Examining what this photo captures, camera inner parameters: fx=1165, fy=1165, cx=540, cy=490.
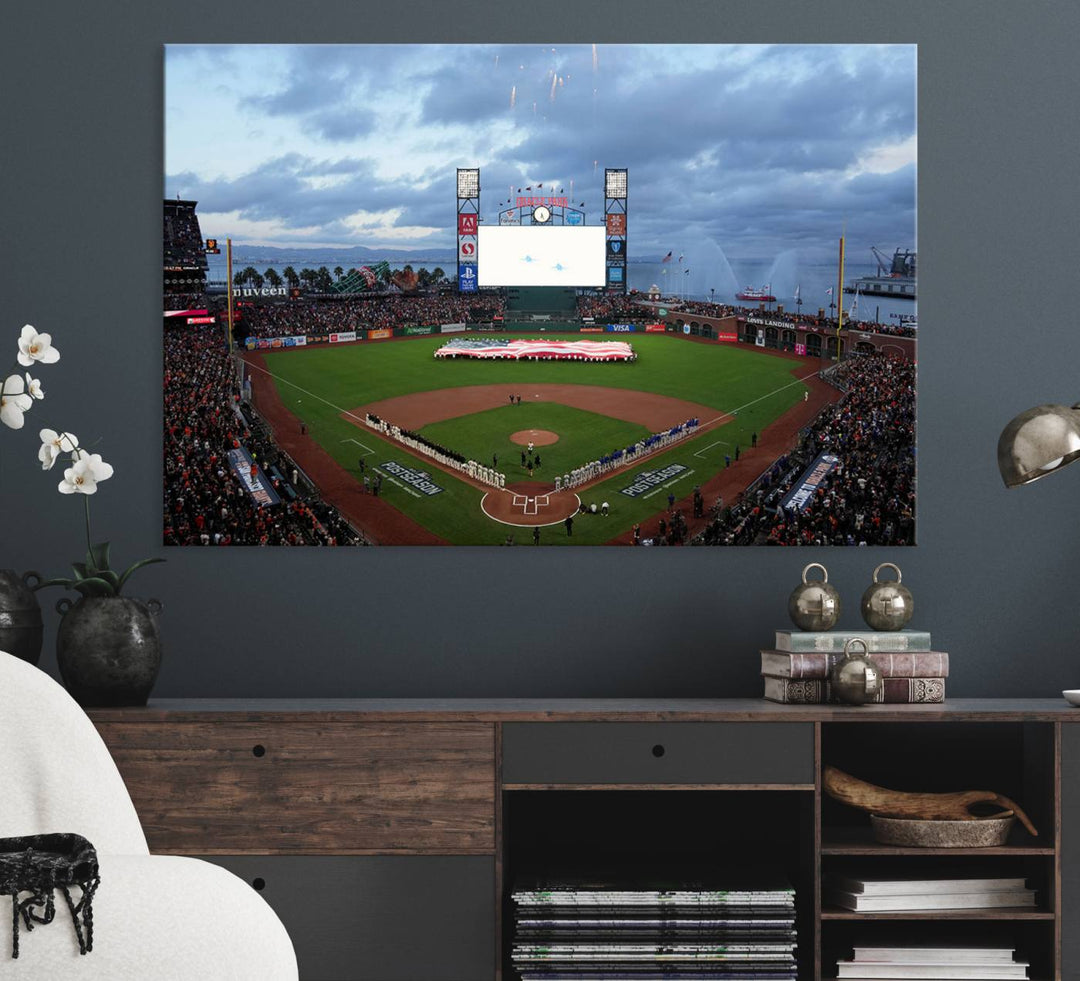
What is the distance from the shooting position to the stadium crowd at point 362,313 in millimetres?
2912

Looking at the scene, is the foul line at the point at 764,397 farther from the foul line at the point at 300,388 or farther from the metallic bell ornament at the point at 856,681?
the foul line at the point at 300,388

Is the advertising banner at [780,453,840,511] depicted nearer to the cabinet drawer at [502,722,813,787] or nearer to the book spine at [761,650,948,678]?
the book spine at [761,650,948,678]

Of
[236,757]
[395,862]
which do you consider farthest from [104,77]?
[395,862]

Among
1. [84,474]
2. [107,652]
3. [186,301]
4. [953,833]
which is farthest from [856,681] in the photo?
[186,301]

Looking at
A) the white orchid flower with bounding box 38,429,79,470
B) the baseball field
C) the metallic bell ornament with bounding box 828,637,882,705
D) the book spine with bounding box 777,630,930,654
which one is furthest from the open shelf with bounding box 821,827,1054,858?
the white orchid flower with bounding box 38,429,79,470

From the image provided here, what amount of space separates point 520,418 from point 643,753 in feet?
3.01

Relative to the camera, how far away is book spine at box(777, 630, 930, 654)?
2.55m

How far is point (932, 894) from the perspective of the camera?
2408 millimetres

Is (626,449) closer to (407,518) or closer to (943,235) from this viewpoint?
(407,518)

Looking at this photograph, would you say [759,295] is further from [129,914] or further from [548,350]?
[129,914]

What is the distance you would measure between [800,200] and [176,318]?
5.15 ft

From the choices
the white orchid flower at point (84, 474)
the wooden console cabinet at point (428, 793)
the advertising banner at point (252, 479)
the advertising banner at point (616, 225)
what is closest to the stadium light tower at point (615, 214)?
the advertising banner at point (616, 225)

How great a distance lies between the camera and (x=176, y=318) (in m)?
2.89

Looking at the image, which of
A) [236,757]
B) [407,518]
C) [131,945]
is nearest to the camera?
[131,945]
